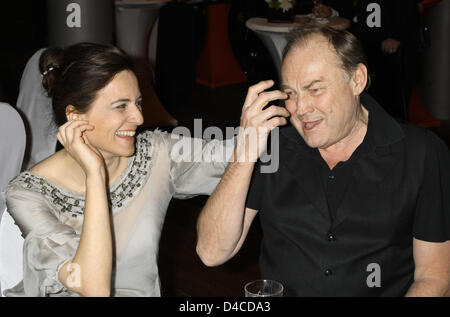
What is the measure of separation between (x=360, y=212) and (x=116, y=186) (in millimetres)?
745

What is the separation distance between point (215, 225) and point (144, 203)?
0.27 m

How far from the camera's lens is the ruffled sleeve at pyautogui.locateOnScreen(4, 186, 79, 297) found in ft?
5.88

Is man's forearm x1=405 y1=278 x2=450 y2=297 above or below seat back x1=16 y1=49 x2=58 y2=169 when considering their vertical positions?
below

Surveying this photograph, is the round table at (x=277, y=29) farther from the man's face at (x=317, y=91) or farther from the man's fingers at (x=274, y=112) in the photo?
the man's fingers at (x=274, y=112)

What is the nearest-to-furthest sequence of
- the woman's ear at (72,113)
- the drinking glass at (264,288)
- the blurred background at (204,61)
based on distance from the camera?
the drinking glass at (264,288), the woman's ear at (72,113), the blurred background at (204,61)

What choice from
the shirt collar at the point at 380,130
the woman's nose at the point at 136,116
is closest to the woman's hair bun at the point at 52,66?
the woman's nose at the point at 136,116

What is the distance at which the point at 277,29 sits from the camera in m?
5.54

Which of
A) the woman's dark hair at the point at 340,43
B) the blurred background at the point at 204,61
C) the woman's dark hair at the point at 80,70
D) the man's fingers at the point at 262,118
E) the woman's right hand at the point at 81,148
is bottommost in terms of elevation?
the blurred background at the point at 204,61

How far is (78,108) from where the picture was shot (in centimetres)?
204

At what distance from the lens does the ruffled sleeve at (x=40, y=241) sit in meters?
1.79

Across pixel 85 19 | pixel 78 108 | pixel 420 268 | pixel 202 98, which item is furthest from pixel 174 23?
pixel 420 268

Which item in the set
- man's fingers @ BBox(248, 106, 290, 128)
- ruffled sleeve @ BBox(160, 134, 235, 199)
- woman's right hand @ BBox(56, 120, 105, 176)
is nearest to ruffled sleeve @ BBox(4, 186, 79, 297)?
woman's right hand @ BBox(56, 120, 105, 176)

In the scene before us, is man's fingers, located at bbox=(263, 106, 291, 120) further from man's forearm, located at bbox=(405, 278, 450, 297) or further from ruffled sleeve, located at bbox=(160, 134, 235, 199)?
man's forearm, located at bbox=(405, 278, 450, 297)

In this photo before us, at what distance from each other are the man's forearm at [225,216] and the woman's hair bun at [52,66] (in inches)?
24.0
